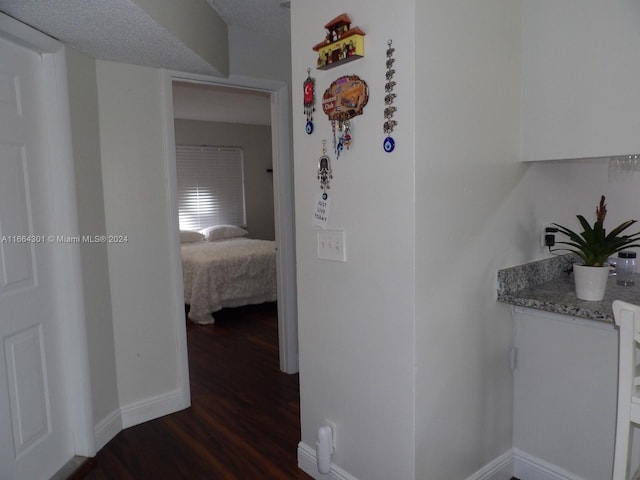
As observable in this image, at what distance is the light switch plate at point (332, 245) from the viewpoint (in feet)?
5.88

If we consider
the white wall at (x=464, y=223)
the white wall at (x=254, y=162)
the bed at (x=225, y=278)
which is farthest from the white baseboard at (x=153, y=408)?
the white wall at (x=254, y=162)

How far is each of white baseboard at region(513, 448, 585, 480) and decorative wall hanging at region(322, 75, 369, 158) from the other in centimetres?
160

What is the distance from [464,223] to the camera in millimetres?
1705

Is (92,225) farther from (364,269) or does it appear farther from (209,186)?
(209,186)

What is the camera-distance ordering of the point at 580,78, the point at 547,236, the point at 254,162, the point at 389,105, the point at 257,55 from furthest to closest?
the point at 254,162 → the point at 257,55 → the point at 547,236 → the point at 580,78 → the point at 389,105

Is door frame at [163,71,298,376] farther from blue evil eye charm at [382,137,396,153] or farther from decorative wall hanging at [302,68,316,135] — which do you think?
blue evil eye charm at [382,137,396,153]

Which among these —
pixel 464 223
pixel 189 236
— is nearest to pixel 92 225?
pixel 464 223

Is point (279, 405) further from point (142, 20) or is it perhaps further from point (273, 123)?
point (142, 20)

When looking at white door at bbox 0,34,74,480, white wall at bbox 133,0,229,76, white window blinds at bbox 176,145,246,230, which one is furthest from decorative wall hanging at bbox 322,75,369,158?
white window blinds at bbox 176,145,246,230

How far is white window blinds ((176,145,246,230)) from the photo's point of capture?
6.44 m

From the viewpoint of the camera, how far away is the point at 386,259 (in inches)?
63.9

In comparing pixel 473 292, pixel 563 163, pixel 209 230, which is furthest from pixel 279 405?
pixel 209 230

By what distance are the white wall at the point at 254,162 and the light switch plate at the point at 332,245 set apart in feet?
16.9

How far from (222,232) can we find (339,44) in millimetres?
4884
